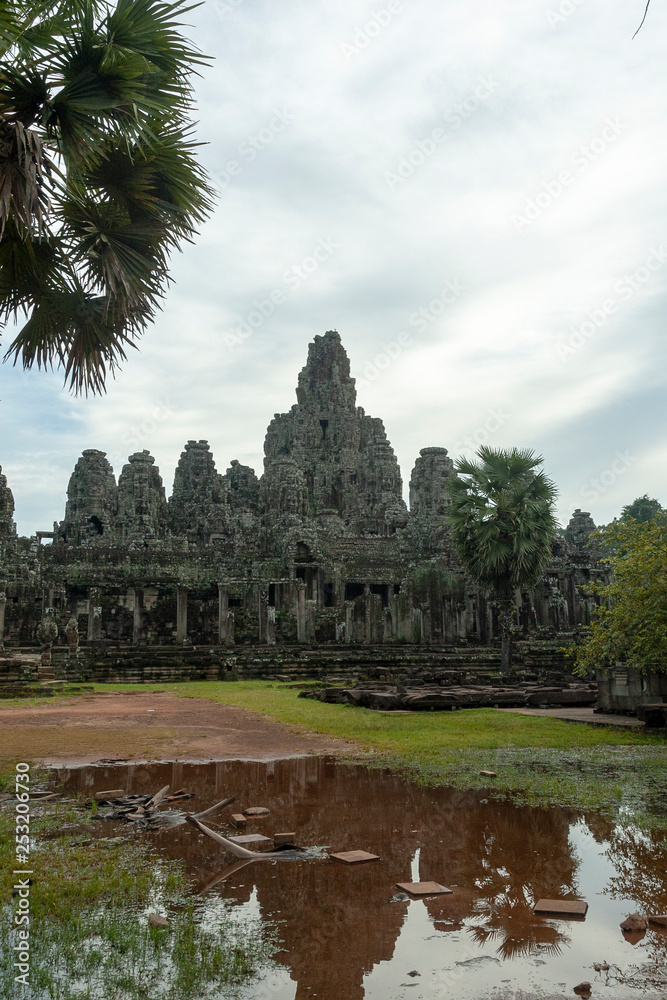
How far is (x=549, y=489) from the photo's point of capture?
25891 millimetres

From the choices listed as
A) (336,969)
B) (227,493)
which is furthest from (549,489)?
(227,493)

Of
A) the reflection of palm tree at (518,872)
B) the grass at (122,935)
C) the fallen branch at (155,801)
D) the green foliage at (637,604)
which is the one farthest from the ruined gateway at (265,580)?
the grass at (122,935)

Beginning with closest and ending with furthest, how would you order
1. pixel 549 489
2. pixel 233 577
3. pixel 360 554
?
pixel 549 489
pixel 233 577
pixel 360 554

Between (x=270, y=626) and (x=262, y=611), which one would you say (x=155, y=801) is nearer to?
(x=270, y=626)

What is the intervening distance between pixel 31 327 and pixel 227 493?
4411 cm

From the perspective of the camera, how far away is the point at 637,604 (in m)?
12.6

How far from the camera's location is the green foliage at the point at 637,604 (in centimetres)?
1215

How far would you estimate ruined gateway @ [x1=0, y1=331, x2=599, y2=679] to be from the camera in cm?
3005

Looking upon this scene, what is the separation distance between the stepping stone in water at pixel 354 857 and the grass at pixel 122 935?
1.12 meters

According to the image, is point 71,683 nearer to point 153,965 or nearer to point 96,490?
point 153,965

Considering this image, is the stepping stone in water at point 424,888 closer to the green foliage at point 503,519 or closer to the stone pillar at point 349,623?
the green foliage at point 503,519

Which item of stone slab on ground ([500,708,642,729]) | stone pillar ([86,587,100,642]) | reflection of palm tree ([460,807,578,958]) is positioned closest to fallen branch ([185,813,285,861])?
reflection of palm tree ([460,807,578,958])

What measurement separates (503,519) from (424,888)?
21.4 m

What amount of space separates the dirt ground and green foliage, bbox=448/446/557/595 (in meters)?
11.5
